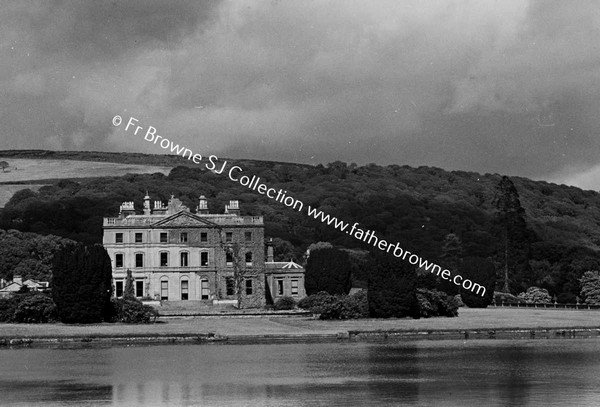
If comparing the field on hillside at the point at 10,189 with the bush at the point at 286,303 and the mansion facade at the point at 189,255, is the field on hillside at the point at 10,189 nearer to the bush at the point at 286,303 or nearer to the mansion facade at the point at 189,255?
the mansion facade at the point at 189,255

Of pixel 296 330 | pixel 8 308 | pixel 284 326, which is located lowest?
pixel 296 330

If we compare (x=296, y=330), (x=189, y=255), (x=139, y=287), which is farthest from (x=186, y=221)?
(x=296, y=330)

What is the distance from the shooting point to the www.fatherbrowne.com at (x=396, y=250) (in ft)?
236

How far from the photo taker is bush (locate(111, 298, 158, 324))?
228 feet

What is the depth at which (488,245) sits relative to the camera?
467 feet

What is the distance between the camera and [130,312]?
6950 cm

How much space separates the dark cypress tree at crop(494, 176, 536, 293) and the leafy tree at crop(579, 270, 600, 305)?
10054 millimetres

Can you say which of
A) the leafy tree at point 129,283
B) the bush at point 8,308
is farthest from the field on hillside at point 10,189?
the bush at point 8,308

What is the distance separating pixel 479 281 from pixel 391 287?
22.2m

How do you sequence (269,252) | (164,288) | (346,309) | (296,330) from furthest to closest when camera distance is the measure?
1. (269,252)
2. (164,288)
3. (346,309)
4. (296,330)

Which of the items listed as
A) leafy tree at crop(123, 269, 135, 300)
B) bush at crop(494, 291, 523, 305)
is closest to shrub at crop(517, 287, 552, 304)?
bush at crop(494, 291, 523, 305)

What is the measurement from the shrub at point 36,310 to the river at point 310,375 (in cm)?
1452

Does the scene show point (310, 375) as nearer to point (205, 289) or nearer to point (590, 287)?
point (205, 289)

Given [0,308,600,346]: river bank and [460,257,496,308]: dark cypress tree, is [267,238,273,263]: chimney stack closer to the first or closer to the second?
[460,257,496,308]: dark cypress tree
